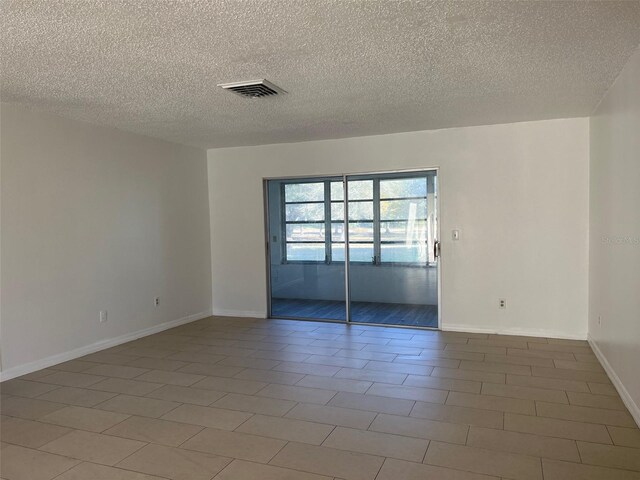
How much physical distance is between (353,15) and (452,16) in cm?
53

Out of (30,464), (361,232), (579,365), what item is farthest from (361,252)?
(30,464)

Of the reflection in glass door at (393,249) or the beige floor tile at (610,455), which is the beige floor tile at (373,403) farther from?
the reflection in glass door at (393,249)

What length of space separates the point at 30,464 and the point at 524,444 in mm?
2813

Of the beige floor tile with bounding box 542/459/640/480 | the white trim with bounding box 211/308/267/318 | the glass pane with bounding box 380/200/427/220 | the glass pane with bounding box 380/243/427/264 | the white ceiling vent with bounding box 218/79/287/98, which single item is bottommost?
the beige floor tile with bounding box 542/459/640/480

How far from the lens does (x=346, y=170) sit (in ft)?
19.7

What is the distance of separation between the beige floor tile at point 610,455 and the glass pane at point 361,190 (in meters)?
3.81

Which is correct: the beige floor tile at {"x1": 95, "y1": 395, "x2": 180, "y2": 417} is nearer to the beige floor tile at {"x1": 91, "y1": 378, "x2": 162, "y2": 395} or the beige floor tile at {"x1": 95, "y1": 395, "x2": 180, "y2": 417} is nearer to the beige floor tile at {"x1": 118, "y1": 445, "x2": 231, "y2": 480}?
the beige floor tile at {"x1": 91, "y1": 378, "x2": 162, "y2": 395}

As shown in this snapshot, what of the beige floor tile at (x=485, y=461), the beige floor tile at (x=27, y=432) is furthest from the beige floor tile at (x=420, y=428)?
the beige floor tile at (x=27, y=432)

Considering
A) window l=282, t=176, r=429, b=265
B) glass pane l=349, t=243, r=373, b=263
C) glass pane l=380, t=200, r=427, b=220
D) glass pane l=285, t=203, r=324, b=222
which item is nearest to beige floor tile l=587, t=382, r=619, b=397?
window l=282, t=176, r=429, b=265

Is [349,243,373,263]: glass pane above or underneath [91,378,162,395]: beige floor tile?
above

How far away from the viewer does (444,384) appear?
12.3 feet

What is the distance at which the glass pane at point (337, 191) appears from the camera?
6113 millimetres

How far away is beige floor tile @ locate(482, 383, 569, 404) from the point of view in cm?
343

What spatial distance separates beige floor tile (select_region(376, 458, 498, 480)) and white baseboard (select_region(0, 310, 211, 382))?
11.1 ft
